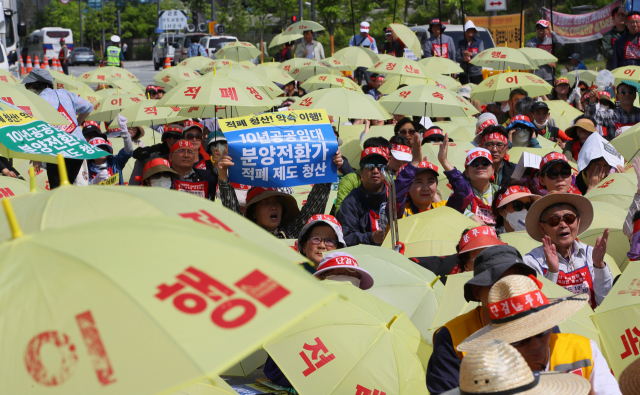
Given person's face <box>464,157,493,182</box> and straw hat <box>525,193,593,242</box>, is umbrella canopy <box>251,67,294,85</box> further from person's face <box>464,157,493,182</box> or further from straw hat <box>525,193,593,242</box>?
straw hat <box>525,193,593,242</box>

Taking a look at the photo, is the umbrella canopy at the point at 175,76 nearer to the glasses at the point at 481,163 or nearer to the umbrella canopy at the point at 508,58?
the umbrella canopy at the point at 508,58

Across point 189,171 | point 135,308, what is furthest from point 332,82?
point 135,308

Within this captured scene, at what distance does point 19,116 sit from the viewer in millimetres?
5457

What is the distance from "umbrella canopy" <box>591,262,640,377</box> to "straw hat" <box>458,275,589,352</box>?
2.42 ft

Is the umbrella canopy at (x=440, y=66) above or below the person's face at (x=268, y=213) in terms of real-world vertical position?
above

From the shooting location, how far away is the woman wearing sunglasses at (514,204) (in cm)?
597

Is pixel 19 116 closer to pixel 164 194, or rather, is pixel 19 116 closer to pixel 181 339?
pixel 164 194

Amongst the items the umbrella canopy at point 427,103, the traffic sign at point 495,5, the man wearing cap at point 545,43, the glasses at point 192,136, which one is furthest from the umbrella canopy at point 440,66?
the glasses at point 192,136

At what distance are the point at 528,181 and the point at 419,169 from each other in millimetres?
1139

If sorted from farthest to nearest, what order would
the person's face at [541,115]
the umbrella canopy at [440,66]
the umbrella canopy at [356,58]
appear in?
the umbrella canopy at [356,58], the umbrella canopy at [440,66], the person's face at [541,115]

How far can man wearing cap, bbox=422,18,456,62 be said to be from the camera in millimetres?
16328

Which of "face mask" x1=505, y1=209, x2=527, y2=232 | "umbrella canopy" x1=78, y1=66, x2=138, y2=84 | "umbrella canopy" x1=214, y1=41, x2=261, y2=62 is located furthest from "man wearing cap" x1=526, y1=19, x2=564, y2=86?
"face mask" x1=505, y1=209, x2=527, y2=232

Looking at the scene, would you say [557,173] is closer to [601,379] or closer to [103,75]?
[601,379]

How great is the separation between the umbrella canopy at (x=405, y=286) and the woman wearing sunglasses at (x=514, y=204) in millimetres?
1366
